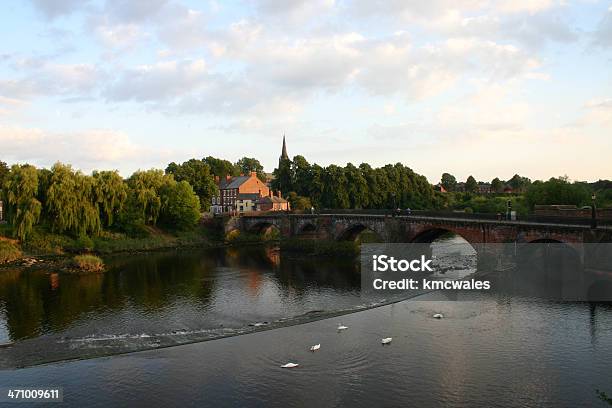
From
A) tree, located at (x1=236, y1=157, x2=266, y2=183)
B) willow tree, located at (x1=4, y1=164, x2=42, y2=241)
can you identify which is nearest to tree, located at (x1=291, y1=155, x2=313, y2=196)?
willow tree, located at (x1=4, y1=164, x2=42, y2=241)

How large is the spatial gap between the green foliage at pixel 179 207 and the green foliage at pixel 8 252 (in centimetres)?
2273

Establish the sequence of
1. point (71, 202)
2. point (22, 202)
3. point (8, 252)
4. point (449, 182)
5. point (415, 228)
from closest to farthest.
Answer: point (415, 228)
point (8, 252)
point (22, 202)
point (71, 202)
point (449, 182)

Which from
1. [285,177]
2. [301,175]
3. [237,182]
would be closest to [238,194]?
[237,182]

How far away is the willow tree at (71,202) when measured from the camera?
66.4 meters

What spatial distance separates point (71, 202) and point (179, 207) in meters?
16.8

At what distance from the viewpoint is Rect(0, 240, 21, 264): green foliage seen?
2303 inches

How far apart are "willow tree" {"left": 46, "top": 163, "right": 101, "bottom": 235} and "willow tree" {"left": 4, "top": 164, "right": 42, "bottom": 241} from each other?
215 cm

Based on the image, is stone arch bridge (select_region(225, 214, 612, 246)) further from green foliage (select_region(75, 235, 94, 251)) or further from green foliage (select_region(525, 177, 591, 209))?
green foliage (select_region(75, 235, 94, 251))

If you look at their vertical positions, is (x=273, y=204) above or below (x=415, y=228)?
above

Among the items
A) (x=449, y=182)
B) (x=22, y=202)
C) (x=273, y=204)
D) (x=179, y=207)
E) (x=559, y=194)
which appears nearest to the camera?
(x=559, y=194)

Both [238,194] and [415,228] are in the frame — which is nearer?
[415,228]

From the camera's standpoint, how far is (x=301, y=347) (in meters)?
26.7

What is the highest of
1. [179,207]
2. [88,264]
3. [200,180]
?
[200,180]

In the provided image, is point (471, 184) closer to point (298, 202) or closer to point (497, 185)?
point (497, 185)
